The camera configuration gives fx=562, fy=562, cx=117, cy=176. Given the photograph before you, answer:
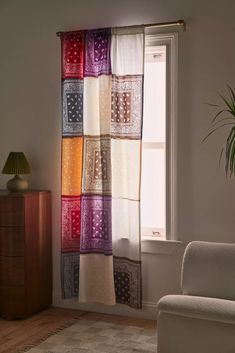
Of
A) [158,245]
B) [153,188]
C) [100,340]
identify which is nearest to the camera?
[100,340]

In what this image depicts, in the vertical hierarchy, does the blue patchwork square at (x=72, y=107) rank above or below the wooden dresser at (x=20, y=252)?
above

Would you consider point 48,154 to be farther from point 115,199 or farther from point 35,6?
point 35,6

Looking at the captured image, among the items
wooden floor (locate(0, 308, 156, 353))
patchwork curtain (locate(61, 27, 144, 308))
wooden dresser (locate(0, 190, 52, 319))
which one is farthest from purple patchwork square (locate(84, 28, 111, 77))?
wooden floor (locate(0, 308, 156, 353))

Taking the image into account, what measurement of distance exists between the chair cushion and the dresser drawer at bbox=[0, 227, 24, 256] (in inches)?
60.7

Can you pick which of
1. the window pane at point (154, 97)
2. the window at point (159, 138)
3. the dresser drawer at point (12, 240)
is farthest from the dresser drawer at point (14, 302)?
the window pane at point (154, 97)

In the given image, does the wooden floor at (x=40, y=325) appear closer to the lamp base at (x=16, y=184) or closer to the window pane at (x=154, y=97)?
the lamp base at (x=16, y=184)

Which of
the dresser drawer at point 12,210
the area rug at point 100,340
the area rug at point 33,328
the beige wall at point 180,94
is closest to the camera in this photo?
the area rug at point 100,340

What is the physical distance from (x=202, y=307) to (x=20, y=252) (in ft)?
5.91

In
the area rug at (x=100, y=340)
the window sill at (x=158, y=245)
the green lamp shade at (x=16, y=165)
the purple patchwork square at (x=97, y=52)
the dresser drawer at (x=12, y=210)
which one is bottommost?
the area rug at (x=100, y=340)

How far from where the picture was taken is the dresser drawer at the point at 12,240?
4.56m

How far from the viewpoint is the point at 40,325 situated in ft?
14.6

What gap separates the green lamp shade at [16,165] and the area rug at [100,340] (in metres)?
1.33

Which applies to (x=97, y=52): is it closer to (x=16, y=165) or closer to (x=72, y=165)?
(x=72, y=165)

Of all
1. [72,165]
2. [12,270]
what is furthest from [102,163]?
[12,270]
